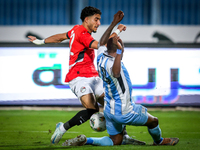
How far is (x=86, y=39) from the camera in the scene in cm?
468

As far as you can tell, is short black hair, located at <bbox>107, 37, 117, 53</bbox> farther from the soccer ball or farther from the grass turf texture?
the grass turf texture

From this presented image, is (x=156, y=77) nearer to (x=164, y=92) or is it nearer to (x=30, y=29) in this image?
(x=164, y=92)

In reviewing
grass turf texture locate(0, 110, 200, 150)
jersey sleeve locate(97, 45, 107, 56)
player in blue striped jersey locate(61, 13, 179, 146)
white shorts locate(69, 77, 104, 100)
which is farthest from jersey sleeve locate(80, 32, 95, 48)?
grass turf texture locate(0, 110, 200, 150)

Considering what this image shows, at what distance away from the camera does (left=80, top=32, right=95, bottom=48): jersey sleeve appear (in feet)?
15.1

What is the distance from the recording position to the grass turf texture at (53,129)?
4.43 m

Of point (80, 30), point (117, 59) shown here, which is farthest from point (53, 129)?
point (117, 59)

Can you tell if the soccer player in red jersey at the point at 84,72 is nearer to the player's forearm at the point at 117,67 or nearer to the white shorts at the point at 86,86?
the white shorts at the point at 86,86

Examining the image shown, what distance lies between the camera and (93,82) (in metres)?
4.96

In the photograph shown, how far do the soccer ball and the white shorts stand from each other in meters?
0.42

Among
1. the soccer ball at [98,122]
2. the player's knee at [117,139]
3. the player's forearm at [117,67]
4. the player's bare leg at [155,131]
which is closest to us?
the player's forearm at [117,67]

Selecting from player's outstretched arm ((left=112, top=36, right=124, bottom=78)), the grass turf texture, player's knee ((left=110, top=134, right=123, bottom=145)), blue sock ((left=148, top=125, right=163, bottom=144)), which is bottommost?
the grass turf texture

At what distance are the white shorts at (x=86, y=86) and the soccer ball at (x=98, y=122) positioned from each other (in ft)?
1.36

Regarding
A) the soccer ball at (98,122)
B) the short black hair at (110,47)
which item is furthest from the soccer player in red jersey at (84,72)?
the short black hair at (110,47)

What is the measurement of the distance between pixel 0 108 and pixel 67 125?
19.0ft
